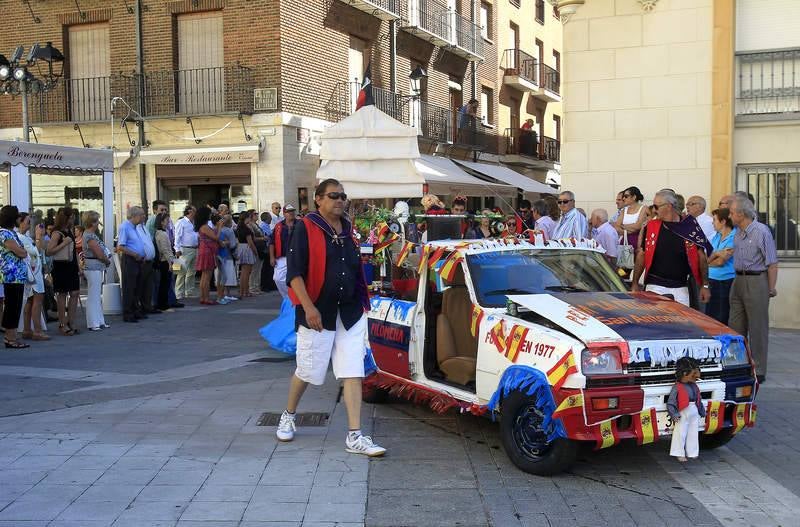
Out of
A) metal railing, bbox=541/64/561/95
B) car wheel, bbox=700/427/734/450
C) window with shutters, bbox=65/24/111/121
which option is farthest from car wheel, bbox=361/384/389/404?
metal railing, bbox=541/64/561/95

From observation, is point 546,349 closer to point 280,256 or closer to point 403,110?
point 280,256

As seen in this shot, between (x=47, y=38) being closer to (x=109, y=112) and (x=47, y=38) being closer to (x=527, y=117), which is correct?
(x=109, y=112)

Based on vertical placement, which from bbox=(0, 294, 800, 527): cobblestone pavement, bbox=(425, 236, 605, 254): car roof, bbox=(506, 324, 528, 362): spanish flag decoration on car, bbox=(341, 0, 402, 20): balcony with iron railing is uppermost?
bbox=(341, 0, 402, 20): balcony with iron railing

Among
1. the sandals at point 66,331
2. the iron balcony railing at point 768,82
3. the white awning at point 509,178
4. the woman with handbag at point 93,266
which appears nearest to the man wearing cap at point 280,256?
the woman with handbag at point 93,266

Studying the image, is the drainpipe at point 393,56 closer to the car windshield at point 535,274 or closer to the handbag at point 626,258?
the handbag at point 626,258

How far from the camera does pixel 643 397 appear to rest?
5.33m

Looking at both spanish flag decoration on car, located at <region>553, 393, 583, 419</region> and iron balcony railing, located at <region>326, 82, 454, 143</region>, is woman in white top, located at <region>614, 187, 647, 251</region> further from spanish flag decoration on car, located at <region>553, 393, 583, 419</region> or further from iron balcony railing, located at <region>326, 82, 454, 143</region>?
iron balcony railing, located at <region>326, 82, 454, 143</region>

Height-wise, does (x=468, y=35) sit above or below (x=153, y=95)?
above

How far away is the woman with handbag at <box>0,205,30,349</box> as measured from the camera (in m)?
10.8

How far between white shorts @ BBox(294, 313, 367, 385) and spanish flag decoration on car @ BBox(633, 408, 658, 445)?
76.5 inches

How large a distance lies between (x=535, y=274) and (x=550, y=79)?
112ft

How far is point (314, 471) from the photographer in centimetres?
573

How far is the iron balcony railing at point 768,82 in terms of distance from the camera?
42.5 feet

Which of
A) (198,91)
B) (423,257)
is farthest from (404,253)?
(198,91)
